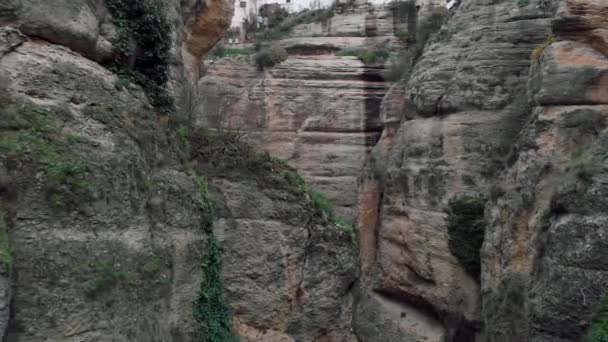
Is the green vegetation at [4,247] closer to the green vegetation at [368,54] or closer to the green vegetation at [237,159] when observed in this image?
the green vegetation at [237,159]

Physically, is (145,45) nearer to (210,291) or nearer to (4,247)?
(210,291)

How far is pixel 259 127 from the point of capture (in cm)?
2617

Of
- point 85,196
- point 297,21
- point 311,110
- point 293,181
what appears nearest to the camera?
point 85,196

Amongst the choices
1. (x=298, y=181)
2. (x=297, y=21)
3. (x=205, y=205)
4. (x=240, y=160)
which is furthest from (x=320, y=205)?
(x=297, y=21)

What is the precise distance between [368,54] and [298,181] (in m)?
16.4

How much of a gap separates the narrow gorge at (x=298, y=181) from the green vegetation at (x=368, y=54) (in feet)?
1.39

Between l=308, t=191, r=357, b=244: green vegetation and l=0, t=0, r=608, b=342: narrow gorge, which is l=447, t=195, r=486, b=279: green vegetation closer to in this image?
l=0, t=0, r=608, b=342: narrow gorge

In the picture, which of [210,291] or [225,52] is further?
[225,52]

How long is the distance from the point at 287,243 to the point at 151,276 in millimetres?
4422

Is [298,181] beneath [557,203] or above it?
above

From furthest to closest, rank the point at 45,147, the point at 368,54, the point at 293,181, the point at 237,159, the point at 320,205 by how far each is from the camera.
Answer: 1. the point at 368,54
2. the point at 320,205
3. the point at 293,181
4. the point at 237,159
5. the point at 45,147

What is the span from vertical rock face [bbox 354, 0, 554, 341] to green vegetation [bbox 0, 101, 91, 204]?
1341 centimetres

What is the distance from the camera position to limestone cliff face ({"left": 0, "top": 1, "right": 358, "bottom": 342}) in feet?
21.1

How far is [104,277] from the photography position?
22.7 feet
